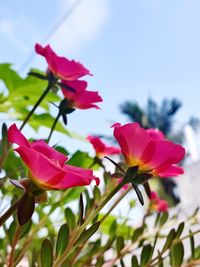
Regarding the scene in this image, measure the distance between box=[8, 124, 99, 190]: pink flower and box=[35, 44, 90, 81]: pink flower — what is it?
0.58ft

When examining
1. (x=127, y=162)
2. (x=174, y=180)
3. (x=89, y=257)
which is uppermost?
(x=127, y=162)

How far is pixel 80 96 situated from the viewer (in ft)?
1.31

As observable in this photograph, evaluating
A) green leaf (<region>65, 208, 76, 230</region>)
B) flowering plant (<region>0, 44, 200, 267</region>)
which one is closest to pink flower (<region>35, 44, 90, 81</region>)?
flowering plant (<region>0, 44, 200, 267</region>)

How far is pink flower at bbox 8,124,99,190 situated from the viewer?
0.22 metres

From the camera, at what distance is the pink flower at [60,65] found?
0.40m

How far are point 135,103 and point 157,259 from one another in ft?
35.8

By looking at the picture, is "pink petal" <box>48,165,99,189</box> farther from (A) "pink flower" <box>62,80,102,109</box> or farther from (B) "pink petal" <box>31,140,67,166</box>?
(A) "pink flower" <box>62,80,102,109</box>

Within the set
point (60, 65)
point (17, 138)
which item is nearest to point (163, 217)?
point (60, 65)

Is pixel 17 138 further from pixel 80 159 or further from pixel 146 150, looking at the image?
pixel 80 159

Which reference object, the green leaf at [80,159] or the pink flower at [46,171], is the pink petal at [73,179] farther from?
the green leaf at [80,159]

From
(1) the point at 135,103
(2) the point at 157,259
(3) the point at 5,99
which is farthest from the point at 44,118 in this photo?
(1) the point at 135,103

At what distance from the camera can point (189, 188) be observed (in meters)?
9.96

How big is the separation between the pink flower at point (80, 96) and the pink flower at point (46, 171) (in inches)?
6.4

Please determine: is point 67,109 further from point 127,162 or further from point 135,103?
point 135,103
